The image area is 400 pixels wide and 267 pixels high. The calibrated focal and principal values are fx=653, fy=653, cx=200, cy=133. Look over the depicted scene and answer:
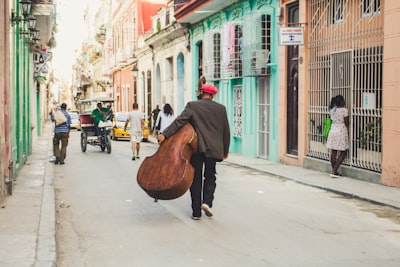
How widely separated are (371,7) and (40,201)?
746cm

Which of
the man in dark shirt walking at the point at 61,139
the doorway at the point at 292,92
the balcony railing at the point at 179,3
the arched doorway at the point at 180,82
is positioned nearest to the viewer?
the doorway at the point at 292,92

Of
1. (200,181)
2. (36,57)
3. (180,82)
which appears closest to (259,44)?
(200,181)

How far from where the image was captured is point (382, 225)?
28.2ft

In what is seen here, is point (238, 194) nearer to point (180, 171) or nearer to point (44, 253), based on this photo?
point (180, 171)

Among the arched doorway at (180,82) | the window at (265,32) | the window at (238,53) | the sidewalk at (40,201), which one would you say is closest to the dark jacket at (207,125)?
the sidewalk at (40,201)

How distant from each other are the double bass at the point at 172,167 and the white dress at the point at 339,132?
19.1 feet

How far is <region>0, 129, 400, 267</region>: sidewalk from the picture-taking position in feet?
21.2

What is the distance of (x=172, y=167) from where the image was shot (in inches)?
324

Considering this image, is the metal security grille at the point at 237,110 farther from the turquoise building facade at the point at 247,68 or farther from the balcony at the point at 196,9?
the balcony at the point at 196,9

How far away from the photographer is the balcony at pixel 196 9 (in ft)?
72.5

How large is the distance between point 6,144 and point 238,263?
585 centimetres

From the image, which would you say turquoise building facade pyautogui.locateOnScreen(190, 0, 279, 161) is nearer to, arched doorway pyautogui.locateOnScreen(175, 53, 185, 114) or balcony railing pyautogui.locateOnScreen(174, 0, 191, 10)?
balcony railing pyautogui.locateOnScreen(174, 0, 191, 10)

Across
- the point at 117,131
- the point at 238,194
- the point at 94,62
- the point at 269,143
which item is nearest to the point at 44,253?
the point at 238,194

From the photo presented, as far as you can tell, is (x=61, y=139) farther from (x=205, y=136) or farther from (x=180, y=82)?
(x=180, y=82)
